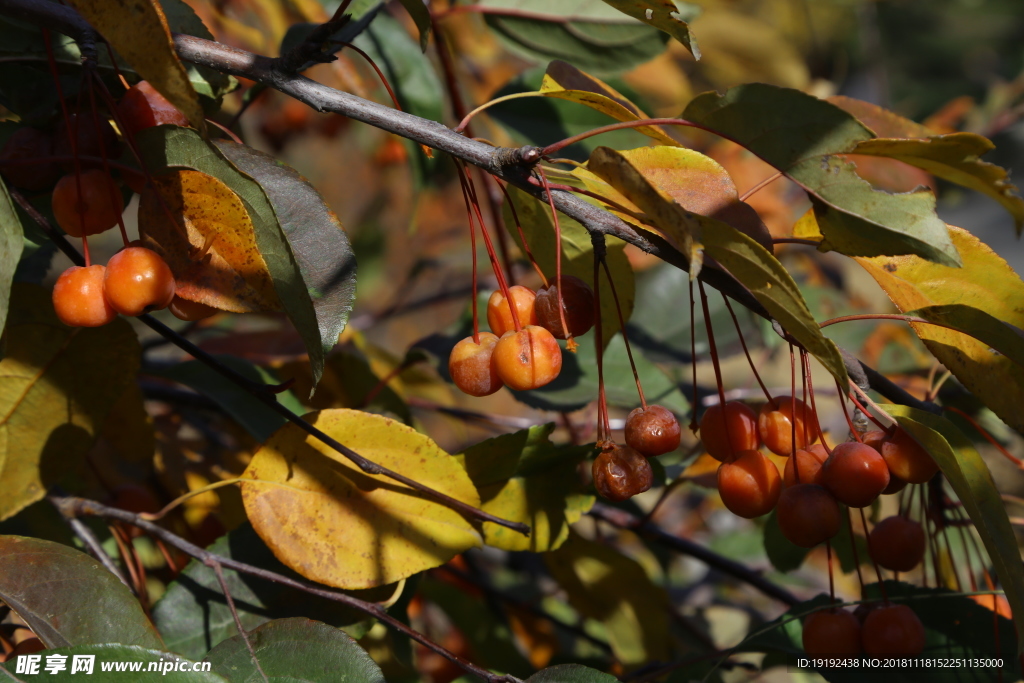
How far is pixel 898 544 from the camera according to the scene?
2.29 ft

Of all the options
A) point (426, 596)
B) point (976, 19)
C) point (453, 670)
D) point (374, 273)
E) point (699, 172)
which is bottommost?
point (453, 670)

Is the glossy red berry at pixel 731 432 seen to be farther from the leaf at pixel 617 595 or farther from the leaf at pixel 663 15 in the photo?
the leaf at pixel 617 595

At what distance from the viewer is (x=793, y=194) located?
266 cm

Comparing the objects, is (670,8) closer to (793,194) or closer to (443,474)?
(443,474)

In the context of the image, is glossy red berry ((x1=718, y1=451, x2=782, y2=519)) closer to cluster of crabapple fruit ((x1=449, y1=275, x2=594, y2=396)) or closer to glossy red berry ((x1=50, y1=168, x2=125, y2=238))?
cluster of crabapple fruit ((x1=449, y1=275, x2=594, y2=396))

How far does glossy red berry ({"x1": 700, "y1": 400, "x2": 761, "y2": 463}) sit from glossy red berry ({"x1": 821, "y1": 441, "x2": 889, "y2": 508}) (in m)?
0.08

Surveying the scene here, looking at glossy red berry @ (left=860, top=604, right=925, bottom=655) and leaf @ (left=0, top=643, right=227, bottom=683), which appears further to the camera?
glossy red berry @ (left=860, top=604, right=925, bottom=655)

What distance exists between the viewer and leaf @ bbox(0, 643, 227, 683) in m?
0.49

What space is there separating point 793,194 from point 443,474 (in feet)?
7.77

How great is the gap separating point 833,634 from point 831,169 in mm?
453

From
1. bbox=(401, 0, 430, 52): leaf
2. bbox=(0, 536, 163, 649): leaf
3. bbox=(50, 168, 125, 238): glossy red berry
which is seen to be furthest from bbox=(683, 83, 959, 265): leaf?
bbox=(0, 536, 163, 649): leaf

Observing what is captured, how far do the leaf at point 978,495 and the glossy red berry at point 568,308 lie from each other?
0.24m

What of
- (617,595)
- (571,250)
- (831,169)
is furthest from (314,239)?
(617,595)

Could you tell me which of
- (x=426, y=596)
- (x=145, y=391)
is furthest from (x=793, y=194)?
(x=145, y=391)
